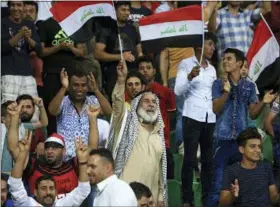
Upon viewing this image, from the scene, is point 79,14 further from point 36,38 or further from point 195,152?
point 195,152

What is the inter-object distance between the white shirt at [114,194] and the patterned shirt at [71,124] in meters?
3.25

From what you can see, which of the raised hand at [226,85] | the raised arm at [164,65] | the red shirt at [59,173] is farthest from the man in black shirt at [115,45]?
the red shirt at [59,173]

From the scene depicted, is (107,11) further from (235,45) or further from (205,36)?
(235,45)

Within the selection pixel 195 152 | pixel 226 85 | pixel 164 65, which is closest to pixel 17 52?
pixel 164 65

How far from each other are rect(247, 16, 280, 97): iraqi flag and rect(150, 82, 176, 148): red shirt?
4.26 ft

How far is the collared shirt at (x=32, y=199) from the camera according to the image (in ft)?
45.8

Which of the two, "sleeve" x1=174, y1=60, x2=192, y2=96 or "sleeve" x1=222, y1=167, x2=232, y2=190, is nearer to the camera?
"sleeve" x1=222, y1=167, x2=232, y2=190

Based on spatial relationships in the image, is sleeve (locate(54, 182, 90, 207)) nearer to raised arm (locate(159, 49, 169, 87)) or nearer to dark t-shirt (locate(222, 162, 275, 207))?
dark t-shirt (locate(222, 162, 275, 207))

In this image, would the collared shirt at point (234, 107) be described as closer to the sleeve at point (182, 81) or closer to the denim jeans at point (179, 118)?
the sleeve at point (182, 81)

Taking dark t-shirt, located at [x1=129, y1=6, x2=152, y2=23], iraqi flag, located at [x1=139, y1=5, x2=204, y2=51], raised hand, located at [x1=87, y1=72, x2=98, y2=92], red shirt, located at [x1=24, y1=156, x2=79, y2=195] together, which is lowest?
red shirt, located at [x1=24, y1=156, x2=79, y2=195]

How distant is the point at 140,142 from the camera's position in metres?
14.9

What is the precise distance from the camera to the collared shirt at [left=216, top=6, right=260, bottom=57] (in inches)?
797

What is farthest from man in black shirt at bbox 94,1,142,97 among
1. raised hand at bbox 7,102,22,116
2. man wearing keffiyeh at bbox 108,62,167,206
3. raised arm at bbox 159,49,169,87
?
raised hand at bbox 7,102,22,116

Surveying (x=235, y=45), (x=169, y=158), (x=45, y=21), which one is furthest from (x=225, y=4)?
(x=169, y=158)
